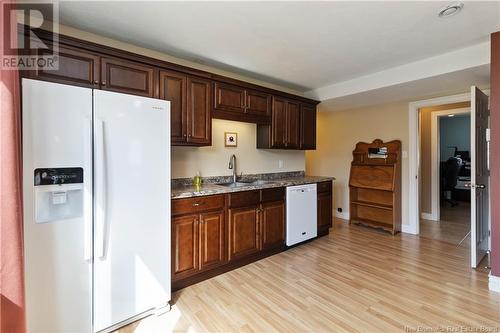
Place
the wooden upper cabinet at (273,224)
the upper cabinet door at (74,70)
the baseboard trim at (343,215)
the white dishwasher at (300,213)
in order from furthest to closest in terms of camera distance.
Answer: the baseboard trim at (343,215) → the white dishwasher at (300,213) → the wooden upper cabinet at (273,224) → the upper cabinet door at (74,70)

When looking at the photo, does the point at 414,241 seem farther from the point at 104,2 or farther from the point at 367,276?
the point at 104,2

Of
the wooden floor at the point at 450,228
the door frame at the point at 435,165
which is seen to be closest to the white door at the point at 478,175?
the wooden floor at the point at 450,228

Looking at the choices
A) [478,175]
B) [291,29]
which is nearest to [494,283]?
[478,175]

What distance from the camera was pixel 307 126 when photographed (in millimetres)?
3949

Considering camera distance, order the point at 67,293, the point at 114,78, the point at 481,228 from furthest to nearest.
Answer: the point at 481,228
the point at 114,78
the point at 67,293

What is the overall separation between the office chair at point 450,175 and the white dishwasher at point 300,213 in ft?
14.7

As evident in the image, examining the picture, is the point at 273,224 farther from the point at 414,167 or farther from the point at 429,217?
the point at 429,217

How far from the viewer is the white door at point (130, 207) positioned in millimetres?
1740

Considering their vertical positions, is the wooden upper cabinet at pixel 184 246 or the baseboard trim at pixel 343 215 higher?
the wooden upper cabinet at pixel 184 246

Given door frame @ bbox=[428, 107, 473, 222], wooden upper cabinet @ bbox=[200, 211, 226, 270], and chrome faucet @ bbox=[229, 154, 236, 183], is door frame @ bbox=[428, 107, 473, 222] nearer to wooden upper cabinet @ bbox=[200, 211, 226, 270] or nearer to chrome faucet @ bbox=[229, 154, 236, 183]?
chrome faucet @ bbox=[229, 154, 236, 183]

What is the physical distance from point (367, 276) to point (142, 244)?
2.26 m

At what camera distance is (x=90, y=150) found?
5.50 feet

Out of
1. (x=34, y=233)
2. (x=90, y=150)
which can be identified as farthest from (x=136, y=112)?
(x=34, y=233)

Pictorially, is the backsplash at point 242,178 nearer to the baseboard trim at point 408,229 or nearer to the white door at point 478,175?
the baseboard trim at point 408,229
